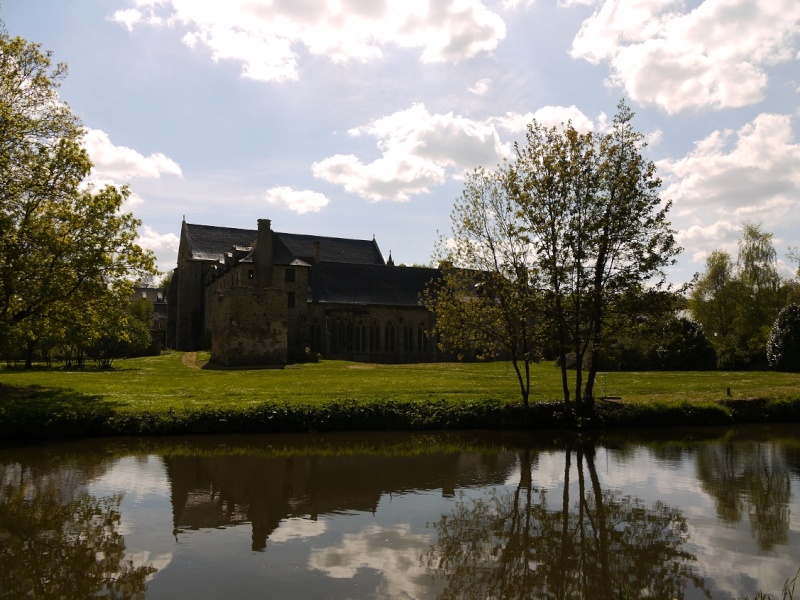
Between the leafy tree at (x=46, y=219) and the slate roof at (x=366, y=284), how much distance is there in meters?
29.7

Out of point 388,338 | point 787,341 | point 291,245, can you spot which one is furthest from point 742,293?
point 291,245

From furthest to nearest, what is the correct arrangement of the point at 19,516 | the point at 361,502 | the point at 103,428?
the point at 103,428
the point at 361,502
the point at 19,516

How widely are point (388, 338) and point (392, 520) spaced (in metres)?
45.7

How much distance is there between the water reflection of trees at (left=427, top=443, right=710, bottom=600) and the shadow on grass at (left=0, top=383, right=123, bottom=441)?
1192 centimetres

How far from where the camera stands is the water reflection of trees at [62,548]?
7.87m

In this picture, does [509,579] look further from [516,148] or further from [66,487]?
[516,148]

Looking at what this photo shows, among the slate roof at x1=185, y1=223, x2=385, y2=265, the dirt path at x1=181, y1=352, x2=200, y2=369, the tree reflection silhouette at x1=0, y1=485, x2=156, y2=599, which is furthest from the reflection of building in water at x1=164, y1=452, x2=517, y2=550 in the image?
the slate roof at x1=185, y1=223, x2=385, y2=265

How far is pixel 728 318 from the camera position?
54.7m

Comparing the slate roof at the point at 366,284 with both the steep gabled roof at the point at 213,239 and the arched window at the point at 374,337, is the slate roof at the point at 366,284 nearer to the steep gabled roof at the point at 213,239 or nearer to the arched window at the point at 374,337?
the arched window at the point at 374,337

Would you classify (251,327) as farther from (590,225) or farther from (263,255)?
(590,225)

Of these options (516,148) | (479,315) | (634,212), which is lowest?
(479,315)

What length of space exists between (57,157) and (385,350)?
35238mm

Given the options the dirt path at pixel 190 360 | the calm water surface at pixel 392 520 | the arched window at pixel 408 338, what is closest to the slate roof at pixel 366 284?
the arched window at pixel 408 338

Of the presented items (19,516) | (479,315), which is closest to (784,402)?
(479,315)
